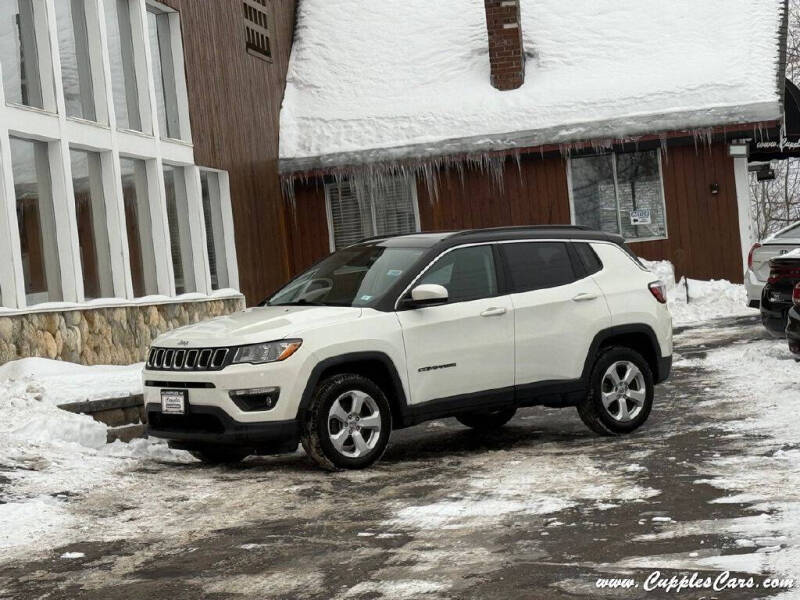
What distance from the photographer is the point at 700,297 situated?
23547mm

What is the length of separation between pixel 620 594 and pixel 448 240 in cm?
493

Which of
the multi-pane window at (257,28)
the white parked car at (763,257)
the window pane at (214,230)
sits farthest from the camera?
the multi-pane window at (257,28)

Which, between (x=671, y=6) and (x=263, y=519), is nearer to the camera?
(x=263, y=519)

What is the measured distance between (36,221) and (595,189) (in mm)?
12897

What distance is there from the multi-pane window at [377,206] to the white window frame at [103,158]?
20.4 feet

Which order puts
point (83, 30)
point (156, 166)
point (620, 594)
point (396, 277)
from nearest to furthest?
point (620, 594) → point (396, 277) → point (83, 30) → point (156, 166)

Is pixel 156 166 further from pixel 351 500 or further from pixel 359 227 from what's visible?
pixel 351 500

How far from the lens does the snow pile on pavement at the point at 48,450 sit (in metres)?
7.65

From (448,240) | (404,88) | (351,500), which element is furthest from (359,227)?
(351,500)

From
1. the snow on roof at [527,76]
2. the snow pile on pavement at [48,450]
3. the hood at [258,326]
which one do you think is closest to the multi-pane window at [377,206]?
the snow on roof at [527,76]

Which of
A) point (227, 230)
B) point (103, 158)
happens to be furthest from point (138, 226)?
point (227, 230)

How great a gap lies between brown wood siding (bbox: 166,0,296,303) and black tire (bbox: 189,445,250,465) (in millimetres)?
10410

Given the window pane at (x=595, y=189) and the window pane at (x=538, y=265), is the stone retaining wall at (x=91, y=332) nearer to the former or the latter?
the window pane at (x=538, y=265)

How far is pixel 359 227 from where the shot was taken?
25.6m
